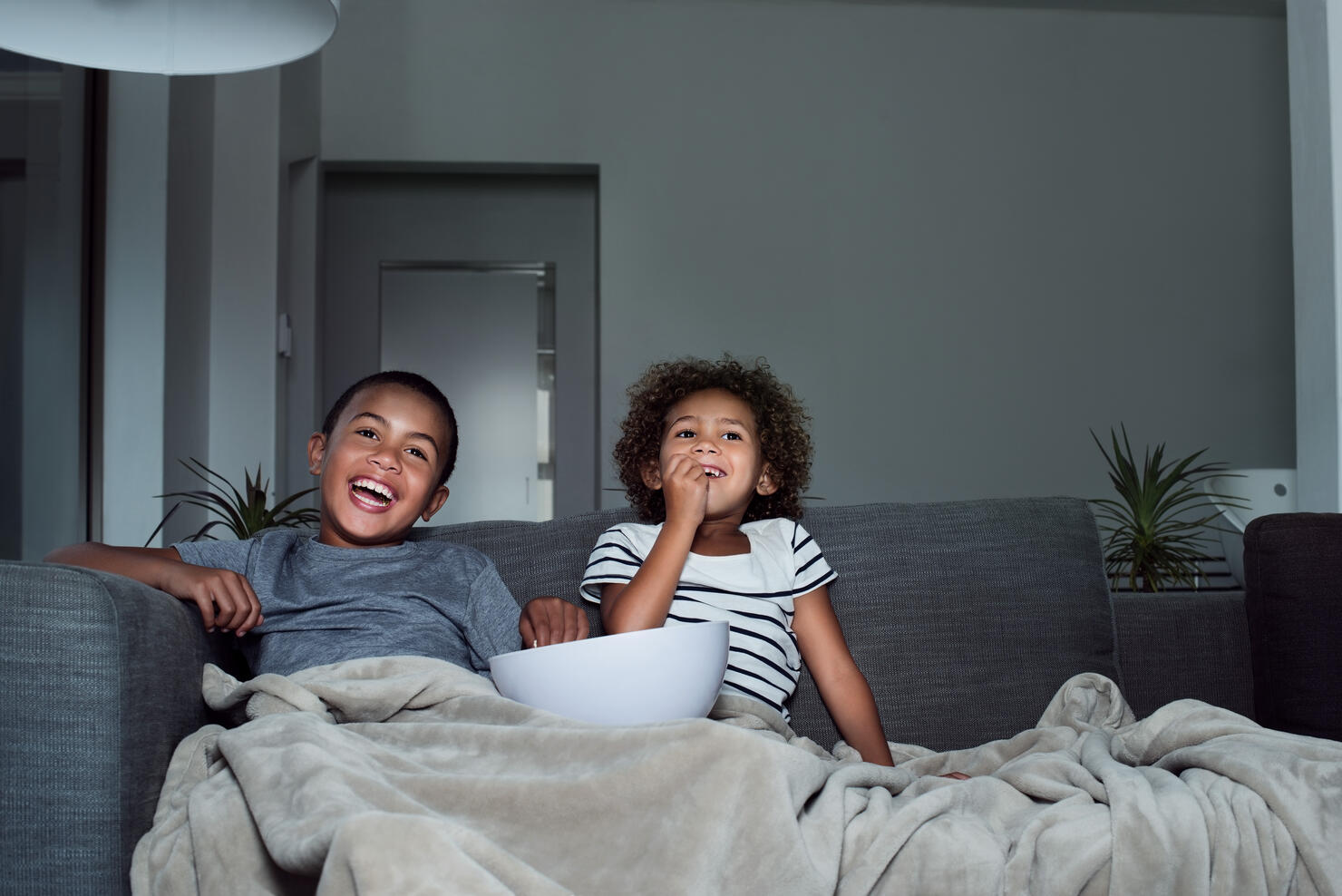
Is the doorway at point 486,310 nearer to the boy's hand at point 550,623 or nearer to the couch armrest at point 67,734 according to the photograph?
the boy's hand at point 550,623

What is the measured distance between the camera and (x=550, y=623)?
135 centimetres

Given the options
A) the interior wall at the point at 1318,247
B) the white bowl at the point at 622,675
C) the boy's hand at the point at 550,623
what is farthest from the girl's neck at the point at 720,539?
the interior wall at the point at 1318,247

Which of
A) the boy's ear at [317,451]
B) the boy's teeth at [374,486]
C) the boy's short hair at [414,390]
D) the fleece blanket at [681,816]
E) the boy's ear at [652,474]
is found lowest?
the fleece blanket at [681,816]

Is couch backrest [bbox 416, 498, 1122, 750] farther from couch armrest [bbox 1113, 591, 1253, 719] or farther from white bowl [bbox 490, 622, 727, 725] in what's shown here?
white bowl [bbox 490, 622, 727, 725]

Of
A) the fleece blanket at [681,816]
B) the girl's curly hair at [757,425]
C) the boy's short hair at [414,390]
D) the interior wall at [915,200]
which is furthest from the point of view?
the interior wall at [915,200]

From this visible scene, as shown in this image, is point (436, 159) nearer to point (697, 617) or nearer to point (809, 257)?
point (809, 257)

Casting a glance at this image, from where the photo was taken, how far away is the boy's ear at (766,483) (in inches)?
67.3

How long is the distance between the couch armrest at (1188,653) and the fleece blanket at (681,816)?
0.57 m

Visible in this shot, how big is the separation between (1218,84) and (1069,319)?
1079mm

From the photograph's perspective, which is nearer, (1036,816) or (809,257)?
(1036,816)

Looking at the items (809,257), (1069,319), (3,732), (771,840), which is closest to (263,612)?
(3,732)

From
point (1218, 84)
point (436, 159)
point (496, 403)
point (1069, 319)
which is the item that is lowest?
point (496, 403)

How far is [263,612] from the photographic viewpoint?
1.36 metres

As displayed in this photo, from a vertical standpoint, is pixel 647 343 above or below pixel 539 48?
below
